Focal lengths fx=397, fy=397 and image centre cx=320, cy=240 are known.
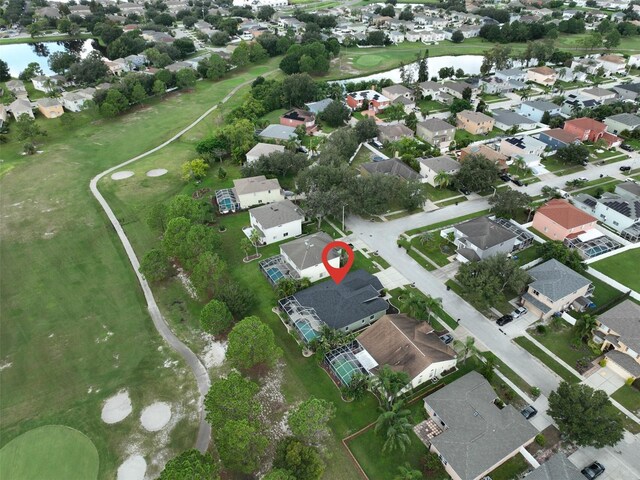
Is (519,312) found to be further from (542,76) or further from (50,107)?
(50,107)

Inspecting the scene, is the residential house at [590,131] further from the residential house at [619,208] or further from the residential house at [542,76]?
the residential house at [542,76]

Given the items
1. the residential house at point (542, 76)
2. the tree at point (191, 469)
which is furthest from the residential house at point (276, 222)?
the residential house at point (542, 76)

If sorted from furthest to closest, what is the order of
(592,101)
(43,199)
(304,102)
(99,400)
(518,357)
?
1. (304,102)
2. (592,101)
3. (43,199)
4. (518,357)
5. (99,400)

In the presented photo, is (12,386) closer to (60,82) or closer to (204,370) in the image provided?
(204,370)

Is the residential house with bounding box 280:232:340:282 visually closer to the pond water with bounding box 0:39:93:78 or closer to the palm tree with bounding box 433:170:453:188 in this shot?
the palm tree with bounding box 433:170:453:188

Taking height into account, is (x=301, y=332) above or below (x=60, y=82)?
below

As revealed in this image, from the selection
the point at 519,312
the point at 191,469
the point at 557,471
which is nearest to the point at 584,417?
the point at 557,471

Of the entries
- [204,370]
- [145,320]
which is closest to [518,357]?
[204,370]
